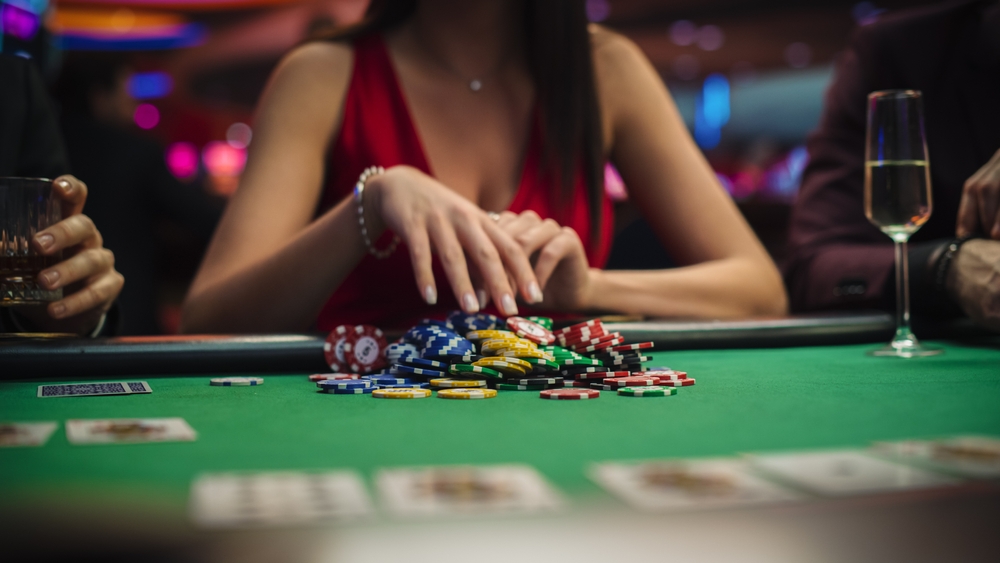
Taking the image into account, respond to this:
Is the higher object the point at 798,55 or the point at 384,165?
the point at 798,55

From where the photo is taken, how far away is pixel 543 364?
113 centimetres

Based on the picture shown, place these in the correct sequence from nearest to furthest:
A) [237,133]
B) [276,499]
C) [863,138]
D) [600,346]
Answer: [276,499] < [600,346] < [863,138] < [237,133]

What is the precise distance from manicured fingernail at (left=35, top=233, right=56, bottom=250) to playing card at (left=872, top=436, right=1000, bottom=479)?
115cm

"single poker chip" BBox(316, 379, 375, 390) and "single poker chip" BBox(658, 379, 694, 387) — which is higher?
"single poker chip" BBox(316, 379, 375, 390)

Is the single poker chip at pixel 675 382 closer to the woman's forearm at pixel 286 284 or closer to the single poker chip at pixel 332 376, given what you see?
the single poker chip at pixel 332 376

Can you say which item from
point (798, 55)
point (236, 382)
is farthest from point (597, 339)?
point (798, 55)

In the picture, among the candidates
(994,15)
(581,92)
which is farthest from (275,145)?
(994,15)

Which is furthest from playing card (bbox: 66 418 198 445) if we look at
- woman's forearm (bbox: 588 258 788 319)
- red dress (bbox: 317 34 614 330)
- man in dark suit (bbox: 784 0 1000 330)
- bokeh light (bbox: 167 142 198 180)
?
bokeh light (bbox: 167 142 198 180)

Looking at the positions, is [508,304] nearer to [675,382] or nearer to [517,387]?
[517,387]

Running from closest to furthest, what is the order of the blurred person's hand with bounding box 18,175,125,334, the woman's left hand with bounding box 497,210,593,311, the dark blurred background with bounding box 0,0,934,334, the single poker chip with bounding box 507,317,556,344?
the single poker chip with bounding box 507,317,556,344 → the blurred person's hand with bounding box 18,175,125,334 → the woman's left hand with bounding box 497,210,593,311 → the dark blurred background with bounding box 0,0,934,334

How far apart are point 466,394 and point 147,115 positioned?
16181 mm

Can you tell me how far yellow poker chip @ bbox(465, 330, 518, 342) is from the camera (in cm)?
118

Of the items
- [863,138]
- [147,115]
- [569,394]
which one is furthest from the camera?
[147,115]

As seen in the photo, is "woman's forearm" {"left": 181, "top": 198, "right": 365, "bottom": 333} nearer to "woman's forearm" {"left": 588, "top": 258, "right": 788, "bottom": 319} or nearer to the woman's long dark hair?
"woman's forearm" {"left": 588, "top": 258, "right": 788, "bottom": 319}
